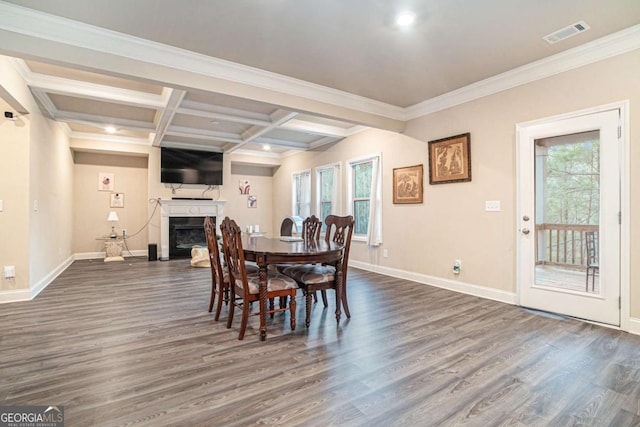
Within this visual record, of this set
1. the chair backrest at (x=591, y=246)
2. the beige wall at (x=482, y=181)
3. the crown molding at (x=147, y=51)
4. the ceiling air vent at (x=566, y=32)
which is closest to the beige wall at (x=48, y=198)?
the crown molding at (x=147, y=51)

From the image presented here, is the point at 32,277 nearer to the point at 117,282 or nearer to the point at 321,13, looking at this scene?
the point at 117,282

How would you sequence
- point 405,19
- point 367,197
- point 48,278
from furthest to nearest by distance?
point 367,197 < point 48,278 < point 405,19

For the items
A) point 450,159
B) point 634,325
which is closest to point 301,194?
point 450,159

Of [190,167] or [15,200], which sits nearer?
[15,200]

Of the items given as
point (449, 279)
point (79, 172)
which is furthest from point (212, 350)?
point (79, 172)

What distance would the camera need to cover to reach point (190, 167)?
295 inches

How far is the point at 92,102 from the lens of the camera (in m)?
4.58

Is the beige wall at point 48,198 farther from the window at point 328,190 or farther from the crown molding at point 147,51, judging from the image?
the window at point 328,190

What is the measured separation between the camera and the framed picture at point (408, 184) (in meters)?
4.77

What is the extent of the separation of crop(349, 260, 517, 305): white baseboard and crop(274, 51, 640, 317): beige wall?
5cm

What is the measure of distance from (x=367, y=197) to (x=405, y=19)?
358 centimetres

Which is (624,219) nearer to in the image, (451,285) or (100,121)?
(451,285)

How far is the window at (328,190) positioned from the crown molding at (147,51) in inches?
93.2

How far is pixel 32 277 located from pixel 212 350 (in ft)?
10.3
